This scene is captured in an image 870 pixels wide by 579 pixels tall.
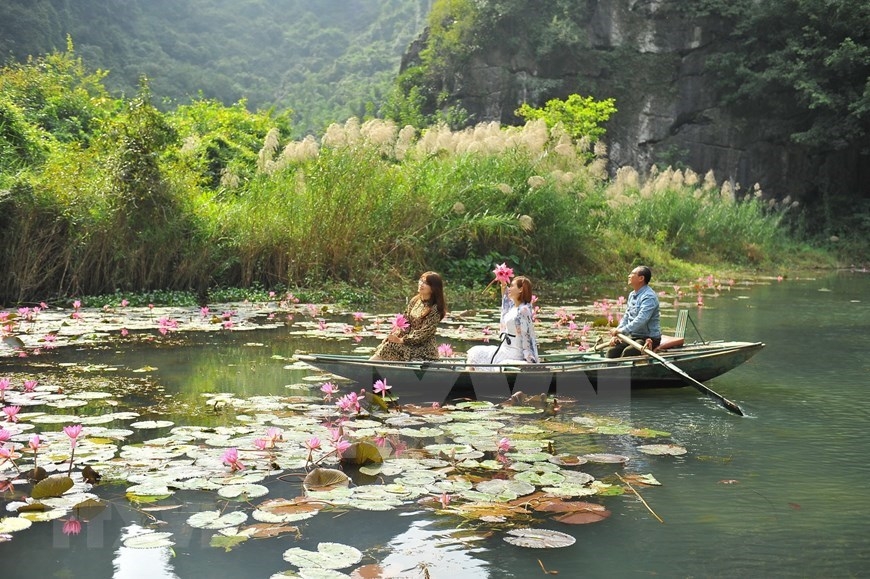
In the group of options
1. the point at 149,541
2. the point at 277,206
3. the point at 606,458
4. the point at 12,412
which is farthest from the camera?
the point at 277,206

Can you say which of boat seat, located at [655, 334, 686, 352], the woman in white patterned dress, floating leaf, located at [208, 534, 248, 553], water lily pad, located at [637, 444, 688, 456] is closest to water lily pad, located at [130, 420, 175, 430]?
floating leaf, located at [208, 534, 248, 553]

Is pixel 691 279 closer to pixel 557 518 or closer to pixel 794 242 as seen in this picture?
pixel 794 242

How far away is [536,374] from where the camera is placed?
6137 mm

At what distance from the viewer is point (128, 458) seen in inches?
176

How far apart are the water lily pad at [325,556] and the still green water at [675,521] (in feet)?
→ 0.20

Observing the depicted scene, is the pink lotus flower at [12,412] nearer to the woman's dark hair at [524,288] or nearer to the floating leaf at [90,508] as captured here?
the floating leaf at [90,508]

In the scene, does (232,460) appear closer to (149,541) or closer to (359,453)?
(359,453)

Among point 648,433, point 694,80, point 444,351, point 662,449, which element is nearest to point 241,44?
point 694,80

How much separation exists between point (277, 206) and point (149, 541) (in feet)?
28.7

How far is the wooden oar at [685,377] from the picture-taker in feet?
19.0

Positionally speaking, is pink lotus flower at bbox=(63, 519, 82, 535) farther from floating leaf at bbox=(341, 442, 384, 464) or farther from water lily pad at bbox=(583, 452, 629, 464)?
water lily pad at bbox=(583, 452, 629, 464)

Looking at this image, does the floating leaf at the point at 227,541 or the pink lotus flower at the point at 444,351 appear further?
the pink lotus flower at the point at 444,351

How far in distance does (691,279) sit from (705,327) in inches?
260

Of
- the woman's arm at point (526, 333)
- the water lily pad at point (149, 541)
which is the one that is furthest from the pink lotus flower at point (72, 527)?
the woman's arm at point (526, 333)
